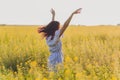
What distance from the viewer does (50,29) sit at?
7.92 m

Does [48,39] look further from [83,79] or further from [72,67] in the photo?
[83,79]

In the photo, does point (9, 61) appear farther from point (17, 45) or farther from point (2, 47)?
point (17, 45)

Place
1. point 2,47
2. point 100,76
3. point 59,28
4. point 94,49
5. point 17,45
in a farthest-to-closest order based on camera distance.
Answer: point 17,45, point 2,47, point 94,49, point 59,28, point 100,76

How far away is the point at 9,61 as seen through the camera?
1212 centimetres

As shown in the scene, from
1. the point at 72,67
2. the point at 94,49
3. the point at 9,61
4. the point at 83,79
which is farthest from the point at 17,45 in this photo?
the point at 83,79

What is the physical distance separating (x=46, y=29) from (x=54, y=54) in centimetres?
43

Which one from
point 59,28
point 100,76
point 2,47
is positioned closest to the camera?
point 100,76

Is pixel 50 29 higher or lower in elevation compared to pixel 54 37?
higher

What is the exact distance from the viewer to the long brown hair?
786 cm

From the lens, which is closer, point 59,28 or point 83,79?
point 83,79

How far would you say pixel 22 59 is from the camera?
1223cm

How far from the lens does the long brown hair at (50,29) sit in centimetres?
786

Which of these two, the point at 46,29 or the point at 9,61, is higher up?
the point at 46,29

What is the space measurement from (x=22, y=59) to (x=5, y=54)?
0.46 meters
